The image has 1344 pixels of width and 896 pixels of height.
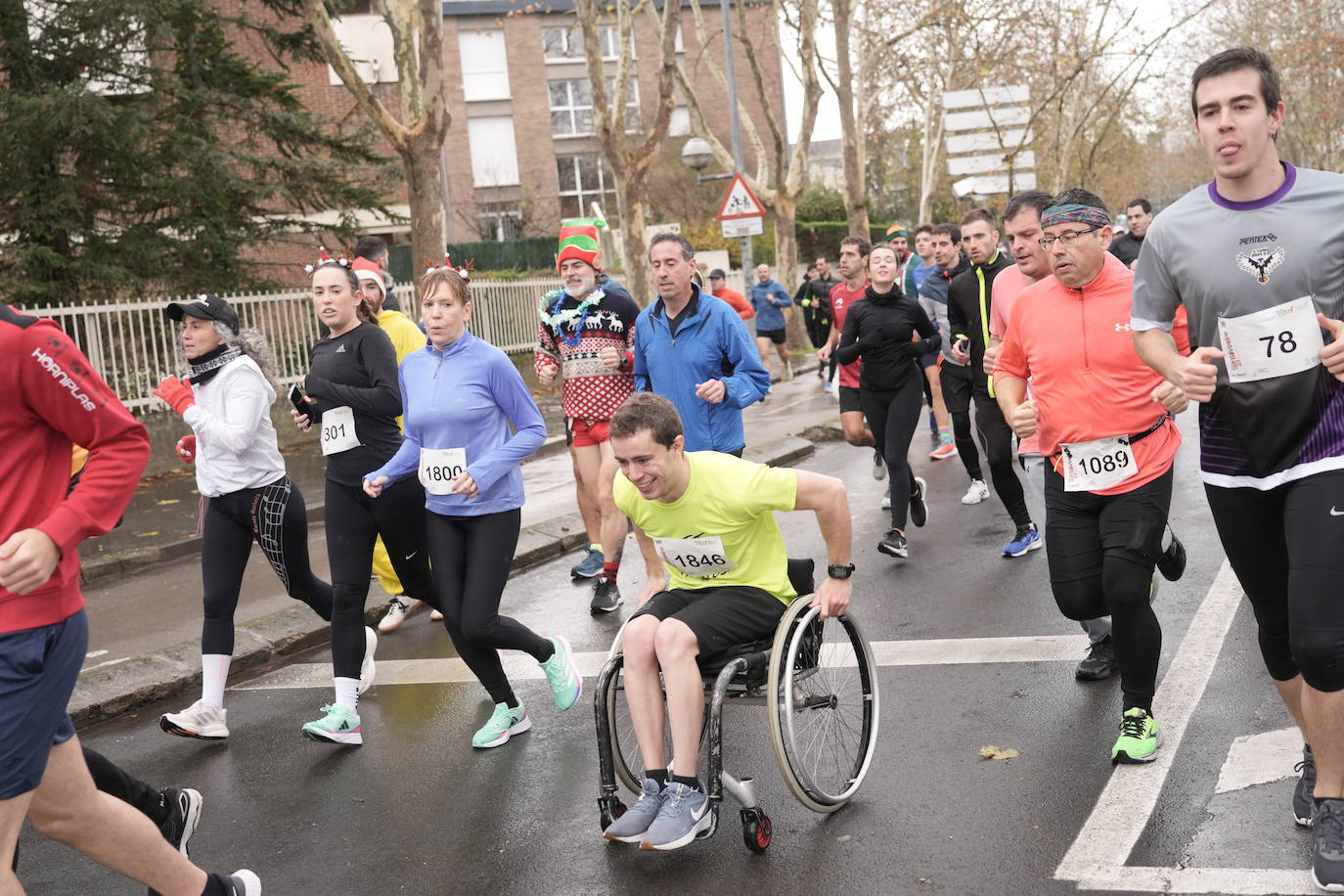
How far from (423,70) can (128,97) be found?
421 cm

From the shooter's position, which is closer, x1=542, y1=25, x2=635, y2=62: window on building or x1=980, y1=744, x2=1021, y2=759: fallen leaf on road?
x1=980, y1=744, x2=1021, y2=759: fallen leaf on road

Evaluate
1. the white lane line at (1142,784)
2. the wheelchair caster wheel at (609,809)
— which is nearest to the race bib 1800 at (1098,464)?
the white lane line at (1142,784)

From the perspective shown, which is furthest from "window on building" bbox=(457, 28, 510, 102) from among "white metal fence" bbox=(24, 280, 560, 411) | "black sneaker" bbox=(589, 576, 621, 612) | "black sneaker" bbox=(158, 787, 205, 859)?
"black sneaker" bbox=(158, 787, 205, 859)

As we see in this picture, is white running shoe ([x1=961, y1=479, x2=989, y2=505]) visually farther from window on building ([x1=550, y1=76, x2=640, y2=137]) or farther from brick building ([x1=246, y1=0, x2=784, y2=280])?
window on building ([x1=550, y1=76, x2=640, y2=137])

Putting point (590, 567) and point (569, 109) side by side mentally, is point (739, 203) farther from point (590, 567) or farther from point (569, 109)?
point (569, 109)

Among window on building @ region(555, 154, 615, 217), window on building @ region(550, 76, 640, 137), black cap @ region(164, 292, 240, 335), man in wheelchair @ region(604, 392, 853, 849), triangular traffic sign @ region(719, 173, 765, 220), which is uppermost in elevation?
window on building @ region(550, 76, 640, 137)

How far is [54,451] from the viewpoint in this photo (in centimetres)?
342

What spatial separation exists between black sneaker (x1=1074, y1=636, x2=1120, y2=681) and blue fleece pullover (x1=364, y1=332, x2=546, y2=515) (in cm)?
255

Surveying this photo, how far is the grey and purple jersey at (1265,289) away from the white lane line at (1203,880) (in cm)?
110

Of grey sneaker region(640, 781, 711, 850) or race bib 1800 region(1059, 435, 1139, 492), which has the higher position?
race bib 1800 region(1059, 435, 1139, 492)

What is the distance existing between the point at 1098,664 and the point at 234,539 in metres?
3.94

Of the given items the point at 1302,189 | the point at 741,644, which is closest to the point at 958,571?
the point at 741,644

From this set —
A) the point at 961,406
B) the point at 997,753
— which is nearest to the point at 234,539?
the point at 997,753

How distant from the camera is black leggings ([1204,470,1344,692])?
3.77 metres
